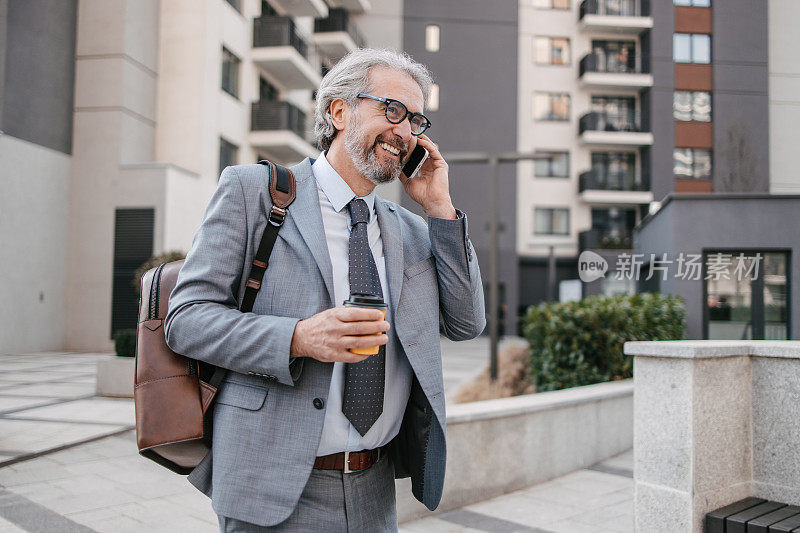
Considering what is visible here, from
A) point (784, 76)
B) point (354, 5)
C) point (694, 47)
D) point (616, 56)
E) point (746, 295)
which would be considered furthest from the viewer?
point (616, 56)

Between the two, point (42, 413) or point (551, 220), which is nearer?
point (42, 413)

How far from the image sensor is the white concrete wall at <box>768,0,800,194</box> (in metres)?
7.99

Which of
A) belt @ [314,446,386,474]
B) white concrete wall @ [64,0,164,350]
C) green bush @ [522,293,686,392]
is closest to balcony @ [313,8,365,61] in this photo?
white concrete wall @ [64,0,164,350]

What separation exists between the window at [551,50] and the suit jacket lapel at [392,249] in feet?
107

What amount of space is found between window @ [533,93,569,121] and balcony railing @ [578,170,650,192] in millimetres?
3283

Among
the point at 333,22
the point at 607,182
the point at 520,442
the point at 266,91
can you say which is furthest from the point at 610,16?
the point at 520,442

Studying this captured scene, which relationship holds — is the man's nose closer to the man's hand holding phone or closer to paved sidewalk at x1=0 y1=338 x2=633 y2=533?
the man's hand holding phone

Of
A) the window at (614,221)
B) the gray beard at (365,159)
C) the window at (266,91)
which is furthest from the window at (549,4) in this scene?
the gray beard at (365,159)

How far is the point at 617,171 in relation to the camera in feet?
104

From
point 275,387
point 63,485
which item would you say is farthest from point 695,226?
point 275,387

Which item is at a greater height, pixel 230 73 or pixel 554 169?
pixel 230 73

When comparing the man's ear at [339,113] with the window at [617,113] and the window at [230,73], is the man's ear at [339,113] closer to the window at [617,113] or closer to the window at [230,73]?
the window at [230,73]

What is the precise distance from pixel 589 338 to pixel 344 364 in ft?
24.0

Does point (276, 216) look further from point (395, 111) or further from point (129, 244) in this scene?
point (129, 244)
